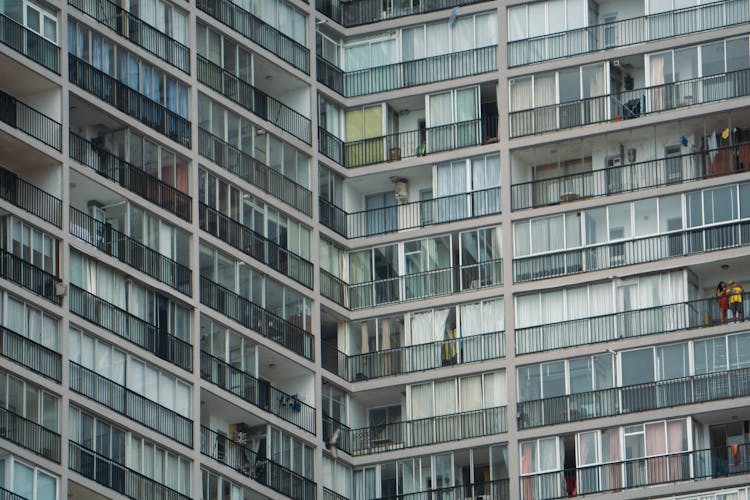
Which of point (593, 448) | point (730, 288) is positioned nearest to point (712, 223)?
point (730, 288)

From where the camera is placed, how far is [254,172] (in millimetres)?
114125

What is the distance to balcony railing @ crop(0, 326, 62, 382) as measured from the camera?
9975cm

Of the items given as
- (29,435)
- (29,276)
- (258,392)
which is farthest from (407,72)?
(29,435)

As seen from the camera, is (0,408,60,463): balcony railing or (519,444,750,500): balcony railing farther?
(519,444,750,500): balcony railing

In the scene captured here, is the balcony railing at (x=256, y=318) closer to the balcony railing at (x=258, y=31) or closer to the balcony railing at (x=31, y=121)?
the balcony railing at (x=31, y=121)

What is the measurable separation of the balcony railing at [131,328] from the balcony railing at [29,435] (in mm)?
4906

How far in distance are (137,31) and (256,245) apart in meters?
9.56

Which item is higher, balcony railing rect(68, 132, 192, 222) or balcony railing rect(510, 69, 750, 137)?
balcony railing rect(510, 69, 750, 137)

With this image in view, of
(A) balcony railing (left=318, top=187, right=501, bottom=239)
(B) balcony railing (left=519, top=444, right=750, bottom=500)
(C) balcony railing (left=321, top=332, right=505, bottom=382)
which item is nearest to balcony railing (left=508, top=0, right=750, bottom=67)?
(A) balcony railing (left=318, top=187, right=501, bottom=239)

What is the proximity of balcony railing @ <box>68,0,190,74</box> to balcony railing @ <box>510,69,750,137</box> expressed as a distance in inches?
552

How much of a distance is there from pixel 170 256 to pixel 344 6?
1841 cm

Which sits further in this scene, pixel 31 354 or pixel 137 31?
pixel 137 31

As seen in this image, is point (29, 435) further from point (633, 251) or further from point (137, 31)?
point (633, 251)

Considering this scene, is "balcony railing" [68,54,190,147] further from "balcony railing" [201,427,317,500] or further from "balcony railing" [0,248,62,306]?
"balcony railing" [201,427,317,500]
